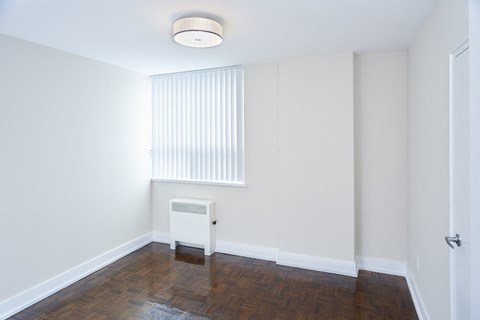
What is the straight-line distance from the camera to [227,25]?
2.38 meters

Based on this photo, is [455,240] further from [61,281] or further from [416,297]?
[61,281]

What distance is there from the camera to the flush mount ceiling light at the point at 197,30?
85.7 inches

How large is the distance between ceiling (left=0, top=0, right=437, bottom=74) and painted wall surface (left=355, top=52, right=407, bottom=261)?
294mm

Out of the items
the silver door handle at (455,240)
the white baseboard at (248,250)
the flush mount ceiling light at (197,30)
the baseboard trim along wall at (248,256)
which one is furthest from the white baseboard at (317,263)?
the flush mount ceiling light at (197,30)

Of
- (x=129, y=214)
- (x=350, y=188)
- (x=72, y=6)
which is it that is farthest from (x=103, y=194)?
(x=350, y=188)

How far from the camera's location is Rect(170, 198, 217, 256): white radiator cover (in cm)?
380

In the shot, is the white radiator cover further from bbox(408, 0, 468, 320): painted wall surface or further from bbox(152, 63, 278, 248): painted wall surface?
bbox(408, 0, 468, 320): painted wall surface

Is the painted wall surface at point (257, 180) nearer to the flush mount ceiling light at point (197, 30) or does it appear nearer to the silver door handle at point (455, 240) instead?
the flush mount ceiling light at point (197, 30)

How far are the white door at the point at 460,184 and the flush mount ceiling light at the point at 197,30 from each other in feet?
5.37

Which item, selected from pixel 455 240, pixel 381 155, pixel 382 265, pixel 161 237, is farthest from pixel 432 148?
pixel 161 237

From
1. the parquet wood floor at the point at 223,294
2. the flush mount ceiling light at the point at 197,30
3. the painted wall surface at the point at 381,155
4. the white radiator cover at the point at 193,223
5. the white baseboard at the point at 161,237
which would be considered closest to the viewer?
the flush mount ceiling light at the point at 197,30

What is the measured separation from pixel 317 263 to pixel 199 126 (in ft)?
7.74

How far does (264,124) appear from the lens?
3.62 m

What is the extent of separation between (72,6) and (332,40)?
2245 millimetres
